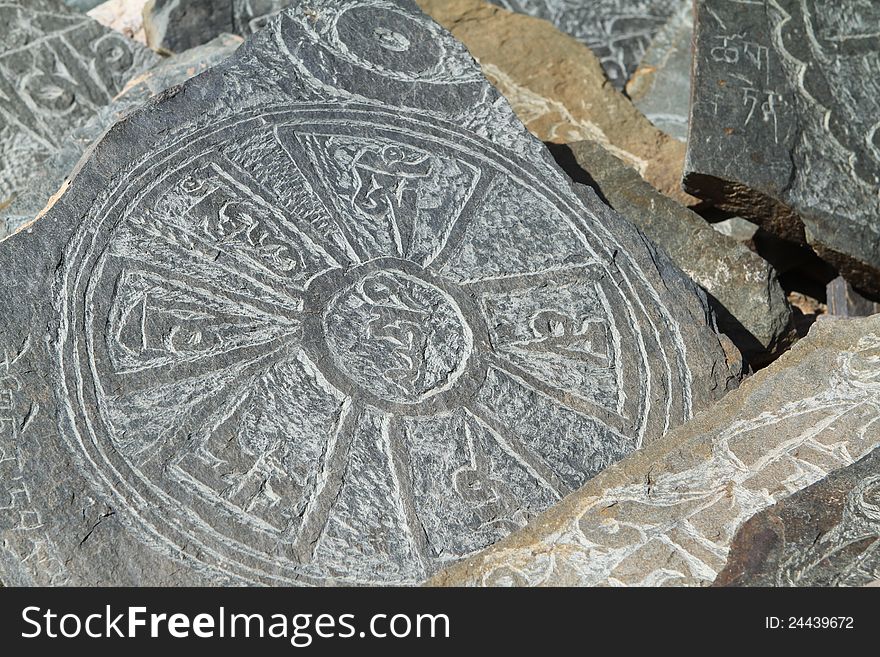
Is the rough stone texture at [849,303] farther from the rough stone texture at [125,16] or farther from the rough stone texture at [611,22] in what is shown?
the rough stone texture at [125,16]

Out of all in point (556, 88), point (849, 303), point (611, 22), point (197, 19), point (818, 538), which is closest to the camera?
point (818, 538)

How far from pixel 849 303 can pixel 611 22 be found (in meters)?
2.10

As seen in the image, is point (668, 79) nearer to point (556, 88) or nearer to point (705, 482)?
point (556, 88)

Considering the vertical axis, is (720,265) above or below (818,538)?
below

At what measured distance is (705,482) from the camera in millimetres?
3309

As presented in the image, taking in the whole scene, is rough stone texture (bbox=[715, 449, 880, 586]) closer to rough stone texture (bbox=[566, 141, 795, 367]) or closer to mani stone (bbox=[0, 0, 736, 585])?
mani stone (bbox=[0, 0, 736, 585])

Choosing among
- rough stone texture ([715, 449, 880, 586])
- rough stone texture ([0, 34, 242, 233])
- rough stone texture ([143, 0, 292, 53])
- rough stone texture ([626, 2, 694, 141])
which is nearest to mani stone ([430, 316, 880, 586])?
rough stone texture ([715, 449, 880, 586])

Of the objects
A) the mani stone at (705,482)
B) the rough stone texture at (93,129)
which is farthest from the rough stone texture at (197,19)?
the mani stone at (705,482)

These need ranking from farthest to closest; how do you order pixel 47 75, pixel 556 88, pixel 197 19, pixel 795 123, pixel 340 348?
pixel 197 19
pixel 556 88
pixel 47 75
pixel 795 123
pixel 340 348

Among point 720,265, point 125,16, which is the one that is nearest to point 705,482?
point 720,265

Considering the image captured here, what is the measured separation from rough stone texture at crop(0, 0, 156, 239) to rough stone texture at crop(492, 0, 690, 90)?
6.11 feet

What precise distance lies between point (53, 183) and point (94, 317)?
4.18 ft

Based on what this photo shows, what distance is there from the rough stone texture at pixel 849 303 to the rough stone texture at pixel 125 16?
10.8 ft

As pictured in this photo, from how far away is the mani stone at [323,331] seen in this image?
3295 mm
